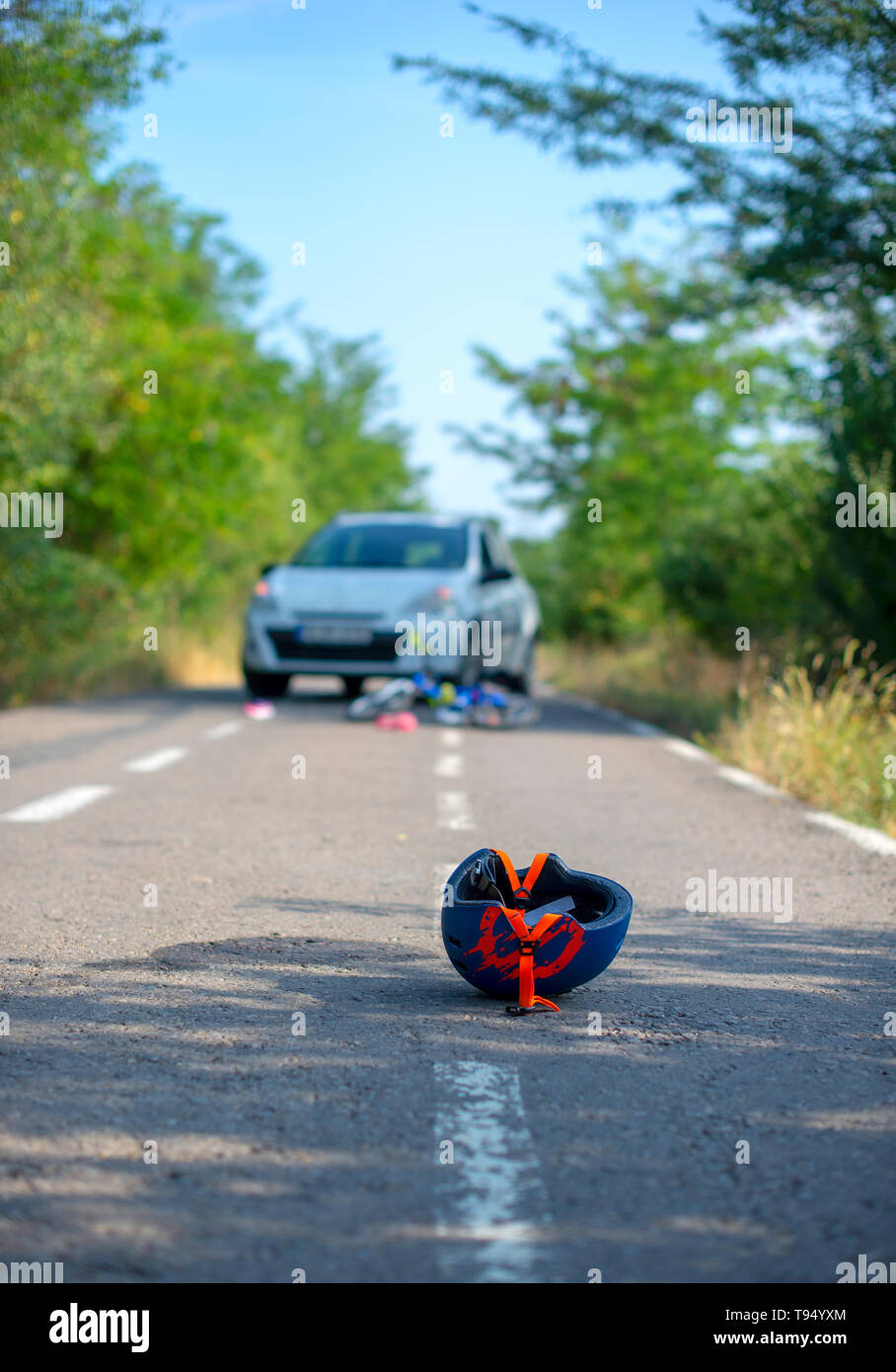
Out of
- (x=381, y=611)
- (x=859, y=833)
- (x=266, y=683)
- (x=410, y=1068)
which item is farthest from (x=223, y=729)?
(x=410, y=1068)

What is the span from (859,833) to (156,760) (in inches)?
200

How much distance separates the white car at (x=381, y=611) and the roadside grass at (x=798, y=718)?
2330 mm

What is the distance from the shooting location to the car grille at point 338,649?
14.9 m

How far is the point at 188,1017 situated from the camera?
13.4ft

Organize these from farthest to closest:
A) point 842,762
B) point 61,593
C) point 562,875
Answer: point 61,593
point 842,762
point 562,875

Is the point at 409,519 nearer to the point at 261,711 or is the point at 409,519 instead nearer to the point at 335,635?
the point at 335,635

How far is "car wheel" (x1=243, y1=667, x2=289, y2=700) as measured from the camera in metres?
16.0

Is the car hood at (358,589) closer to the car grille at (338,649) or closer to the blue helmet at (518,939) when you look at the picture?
the car grille at (338,649)

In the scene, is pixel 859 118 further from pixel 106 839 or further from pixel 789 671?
A: pixel 106 839

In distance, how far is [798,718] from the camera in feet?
33.5

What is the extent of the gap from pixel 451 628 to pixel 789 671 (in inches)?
161

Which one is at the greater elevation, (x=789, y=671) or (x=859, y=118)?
(x=859, y=118)

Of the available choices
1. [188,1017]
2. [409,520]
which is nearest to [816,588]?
[409,520]

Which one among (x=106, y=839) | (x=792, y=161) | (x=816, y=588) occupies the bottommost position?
(x=106, y=839)
